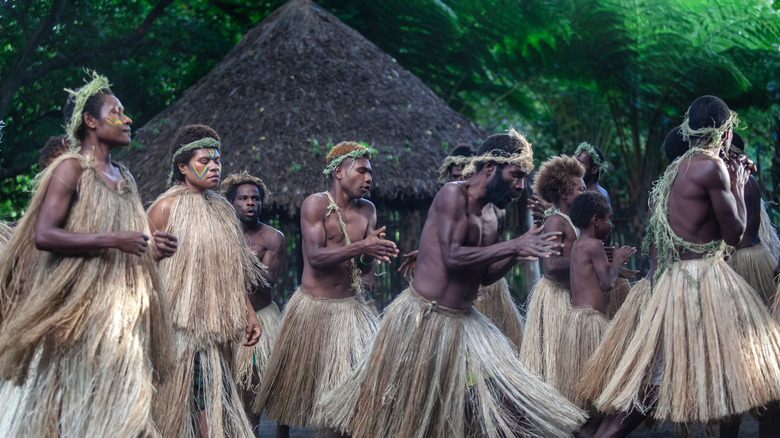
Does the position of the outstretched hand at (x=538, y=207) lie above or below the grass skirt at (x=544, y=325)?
above

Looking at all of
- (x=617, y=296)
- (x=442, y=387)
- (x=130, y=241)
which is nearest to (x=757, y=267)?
(x=617, y=296)

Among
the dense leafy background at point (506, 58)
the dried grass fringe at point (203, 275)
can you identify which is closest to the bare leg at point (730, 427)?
the dried grass fringe at point (203, 275)

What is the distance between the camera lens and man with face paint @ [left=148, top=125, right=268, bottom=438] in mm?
4301

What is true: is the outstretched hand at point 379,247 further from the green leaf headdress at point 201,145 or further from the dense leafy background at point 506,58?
the dense leafy background at point 506,58

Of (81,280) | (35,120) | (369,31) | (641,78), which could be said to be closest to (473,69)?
(369,31)

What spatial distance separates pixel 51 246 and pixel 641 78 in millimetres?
10573

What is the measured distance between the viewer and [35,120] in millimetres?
13008

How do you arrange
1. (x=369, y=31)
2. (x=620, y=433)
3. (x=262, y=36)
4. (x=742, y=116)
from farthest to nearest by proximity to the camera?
(x=369, y=31) < (x=742, y=116) < (x=262, y=36) < (x=620, y=433)

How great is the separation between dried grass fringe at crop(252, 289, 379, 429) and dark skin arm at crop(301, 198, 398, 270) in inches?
11.9

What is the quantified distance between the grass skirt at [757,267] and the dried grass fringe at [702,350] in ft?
3.51

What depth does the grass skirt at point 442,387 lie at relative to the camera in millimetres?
3973

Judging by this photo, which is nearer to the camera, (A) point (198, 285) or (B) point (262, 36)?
(A) point (198, 285)

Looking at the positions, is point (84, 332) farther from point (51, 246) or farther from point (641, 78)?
point (641, 78)

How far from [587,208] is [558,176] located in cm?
67
